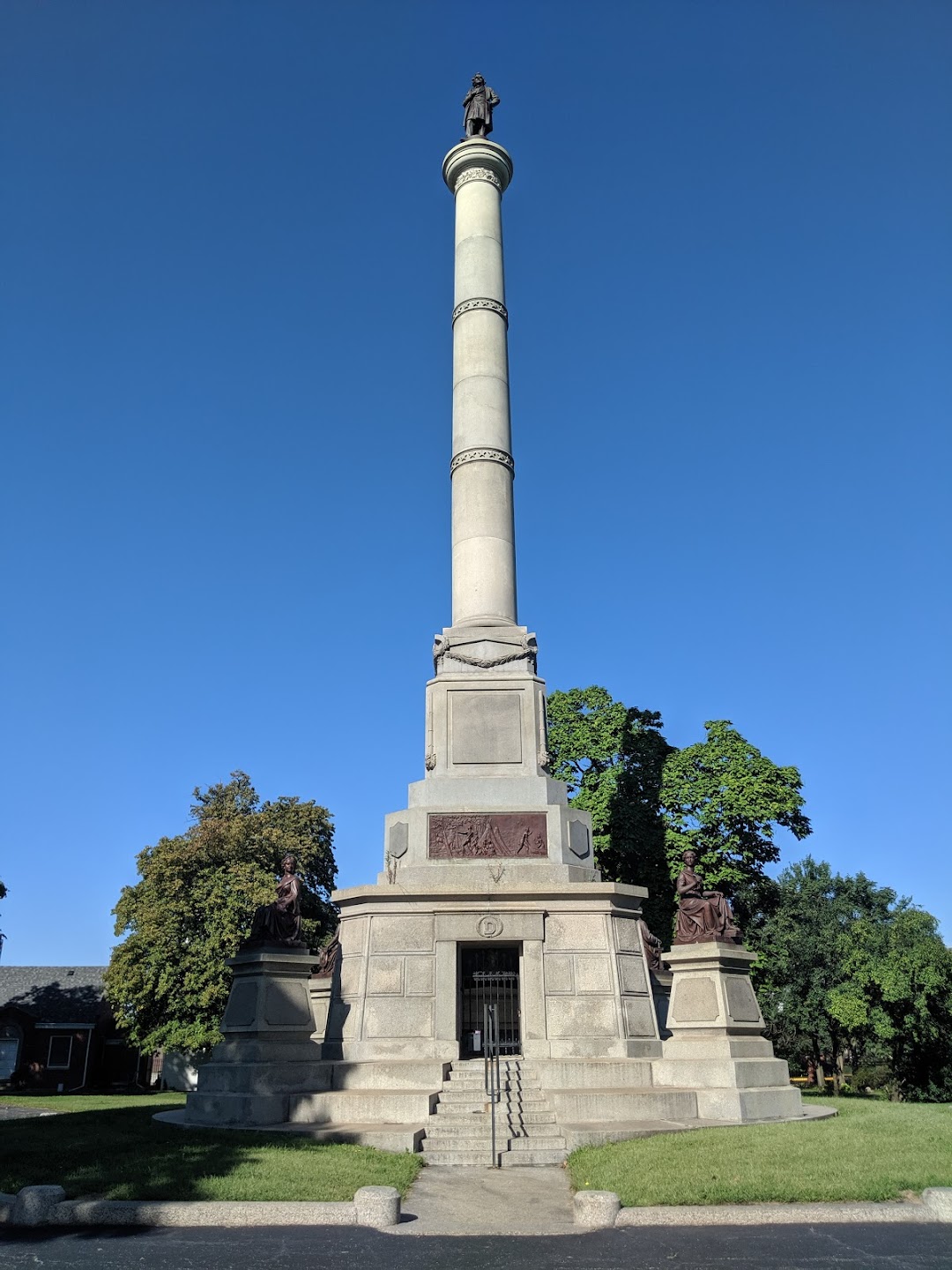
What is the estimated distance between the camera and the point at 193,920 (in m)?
37.9

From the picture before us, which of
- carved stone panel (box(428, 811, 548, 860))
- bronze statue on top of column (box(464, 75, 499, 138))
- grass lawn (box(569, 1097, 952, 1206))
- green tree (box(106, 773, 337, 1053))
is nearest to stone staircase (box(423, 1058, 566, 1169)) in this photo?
grass lawn (box(569, 1097, 952, 1206))

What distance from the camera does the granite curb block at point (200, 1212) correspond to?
882 centimetres

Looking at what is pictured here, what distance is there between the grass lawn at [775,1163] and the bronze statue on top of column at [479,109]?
25.9 m

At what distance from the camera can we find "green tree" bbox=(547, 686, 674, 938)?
34.4 m

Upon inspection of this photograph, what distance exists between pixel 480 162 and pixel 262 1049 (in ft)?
75.0

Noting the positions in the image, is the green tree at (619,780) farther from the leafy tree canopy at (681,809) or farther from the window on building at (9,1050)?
the window on building at (9,1050)

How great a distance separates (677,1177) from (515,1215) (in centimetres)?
172

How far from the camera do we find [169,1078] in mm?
42938

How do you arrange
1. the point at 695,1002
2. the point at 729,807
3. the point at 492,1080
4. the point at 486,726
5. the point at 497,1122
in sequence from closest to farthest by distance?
the point at 497,1122 → the point at 492,1080 → the point at 695,1002 → the point at 486,726 → the point at 729,807

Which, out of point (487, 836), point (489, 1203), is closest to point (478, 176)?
point (487, 836)

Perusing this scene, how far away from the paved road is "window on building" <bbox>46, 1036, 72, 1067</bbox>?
156 feet

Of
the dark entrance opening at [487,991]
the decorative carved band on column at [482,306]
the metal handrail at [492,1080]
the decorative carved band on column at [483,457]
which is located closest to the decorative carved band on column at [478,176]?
the decorative carved band on column at [482,306]

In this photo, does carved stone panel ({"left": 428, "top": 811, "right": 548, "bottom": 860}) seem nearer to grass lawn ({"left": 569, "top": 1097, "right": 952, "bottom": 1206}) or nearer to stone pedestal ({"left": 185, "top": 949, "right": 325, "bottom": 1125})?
stone pedestal ({"left": 185, "top": 949, "right": 325, "bottom": 1125})

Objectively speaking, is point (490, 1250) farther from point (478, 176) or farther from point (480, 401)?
point (478, 176)
